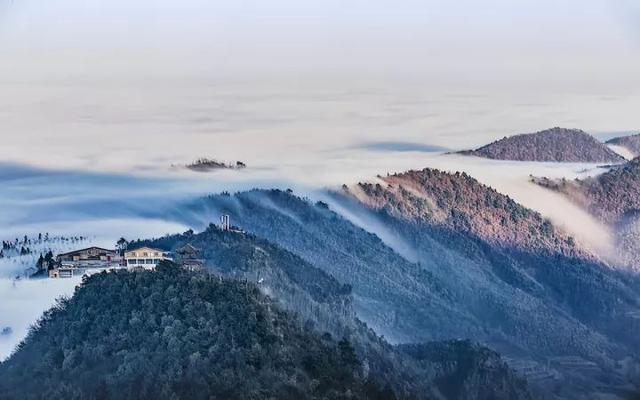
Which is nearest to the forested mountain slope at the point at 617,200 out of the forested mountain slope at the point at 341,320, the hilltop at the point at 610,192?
the hilltop at the point at 610,192

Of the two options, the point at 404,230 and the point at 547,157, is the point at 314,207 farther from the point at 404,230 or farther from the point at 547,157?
the point at 547,157

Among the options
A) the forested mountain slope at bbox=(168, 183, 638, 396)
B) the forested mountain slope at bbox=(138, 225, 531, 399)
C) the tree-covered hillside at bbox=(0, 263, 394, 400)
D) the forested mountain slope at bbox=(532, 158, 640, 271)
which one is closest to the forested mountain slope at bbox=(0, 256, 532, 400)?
the tree-covered hillside at bbox=(0, 263, 394, 400)

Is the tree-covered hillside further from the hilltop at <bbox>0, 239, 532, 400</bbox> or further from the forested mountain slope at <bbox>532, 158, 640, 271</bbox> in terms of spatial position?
the forested mountain slope at <bbox>532, 158, 640, 271</bbox>

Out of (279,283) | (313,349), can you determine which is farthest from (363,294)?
(313,349)

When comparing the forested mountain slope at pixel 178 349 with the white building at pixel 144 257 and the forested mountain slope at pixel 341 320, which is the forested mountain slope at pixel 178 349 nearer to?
the forested mountain slope at pixel 341 320

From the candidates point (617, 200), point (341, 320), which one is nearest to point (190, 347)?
point (341, 320)

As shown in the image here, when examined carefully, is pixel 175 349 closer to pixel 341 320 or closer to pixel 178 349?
pixel 178 349
